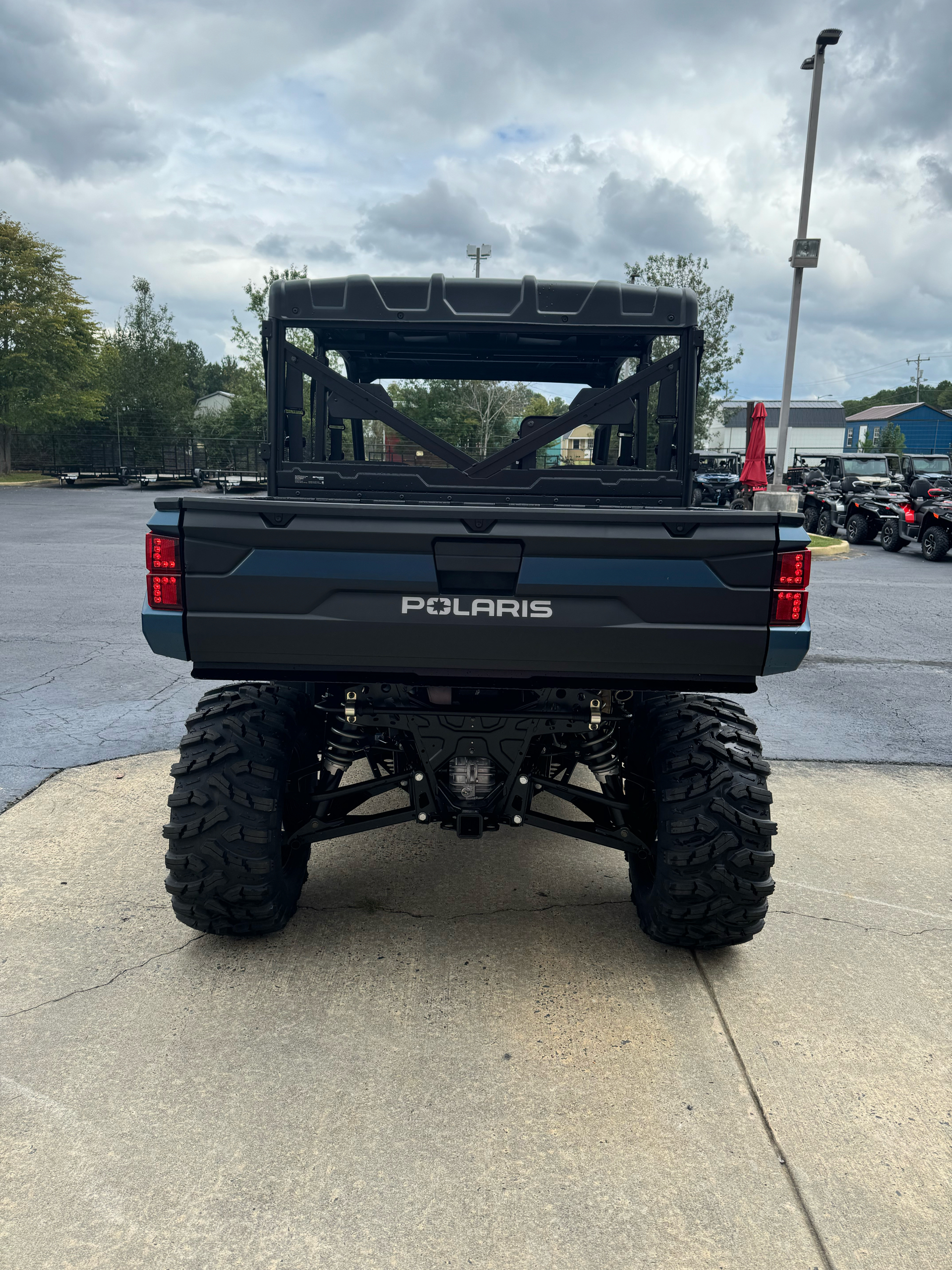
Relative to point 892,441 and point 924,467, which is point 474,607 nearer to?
point 924,467

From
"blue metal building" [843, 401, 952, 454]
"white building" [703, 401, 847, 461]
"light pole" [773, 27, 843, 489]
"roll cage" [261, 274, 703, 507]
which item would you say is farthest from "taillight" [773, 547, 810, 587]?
"blue metal building" [843, 401, 952, 454]

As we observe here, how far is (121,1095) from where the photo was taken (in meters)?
2.40

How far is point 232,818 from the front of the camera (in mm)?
2938

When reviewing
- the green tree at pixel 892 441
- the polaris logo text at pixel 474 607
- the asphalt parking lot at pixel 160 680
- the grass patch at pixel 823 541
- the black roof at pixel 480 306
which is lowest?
the asphalt parking lot at pixel 160 680

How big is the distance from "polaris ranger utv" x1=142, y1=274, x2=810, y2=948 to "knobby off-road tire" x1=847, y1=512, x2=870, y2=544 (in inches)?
717

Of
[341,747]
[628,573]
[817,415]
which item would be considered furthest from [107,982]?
[817,415]

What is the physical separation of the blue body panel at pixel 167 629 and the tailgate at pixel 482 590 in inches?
1.5

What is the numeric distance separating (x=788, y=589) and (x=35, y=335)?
43.7 m

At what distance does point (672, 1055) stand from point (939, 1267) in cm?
83

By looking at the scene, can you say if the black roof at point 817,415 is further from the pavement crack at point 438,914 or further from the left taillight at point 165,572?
the left taillight at point 165,572

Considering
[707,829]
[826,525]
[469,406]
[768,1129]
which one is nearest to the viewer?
[768,1129]

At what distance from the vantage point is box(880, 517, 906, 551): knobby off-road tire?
61.0 feet

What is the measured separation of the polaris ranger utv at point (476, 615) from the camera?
104 inches

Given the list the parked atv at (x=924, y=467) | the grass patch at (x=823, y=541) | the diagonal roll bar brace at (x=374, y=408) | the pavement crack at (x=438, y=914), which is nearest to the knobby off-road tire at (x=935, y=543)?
the grass patch at (x=823, y=541)
